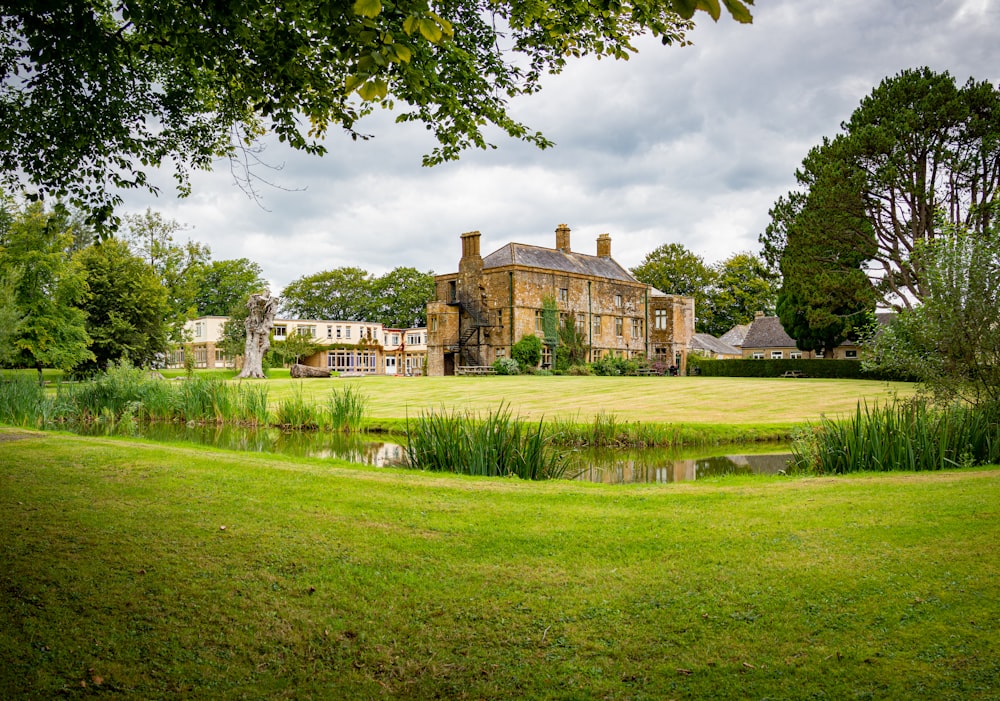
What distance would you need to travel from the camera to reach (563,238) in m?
47.2

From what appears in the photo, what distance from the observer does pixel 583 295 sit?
44250 mm

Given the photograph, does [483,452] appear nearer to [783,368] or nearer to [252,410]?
[252,410]

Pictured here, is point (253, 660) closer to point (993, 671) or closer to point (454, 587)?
point (454, 587)

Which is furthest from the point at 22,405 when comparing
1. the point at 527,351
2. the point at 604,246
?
the point at 604,246

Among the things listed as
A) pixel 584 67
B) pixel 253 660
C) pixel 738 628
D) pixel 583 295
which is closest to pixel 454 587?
pixel 253 660

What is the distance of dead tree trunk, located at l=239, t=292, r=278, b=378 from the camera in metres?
37.8

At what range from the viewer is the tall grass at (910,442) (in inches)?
344

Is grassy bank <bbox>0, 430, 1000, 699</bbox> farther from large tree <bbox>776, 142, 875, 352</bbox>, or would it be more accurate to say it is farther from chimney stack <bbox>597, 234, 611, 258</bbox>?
chimney stack <bbox>597, 234, 611, 258</bbox>

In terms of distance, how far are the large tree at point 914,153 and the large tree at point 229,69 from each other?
27828 millimetres

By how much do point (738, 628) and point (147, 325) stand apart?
3606 cm

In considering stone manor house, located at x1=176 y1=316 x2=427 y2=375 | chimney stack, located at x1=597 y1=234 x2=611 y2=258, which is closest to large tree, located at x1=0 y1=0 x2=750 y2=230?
chimney stack, located at x1=597 y1=234 x2=611 y2=258

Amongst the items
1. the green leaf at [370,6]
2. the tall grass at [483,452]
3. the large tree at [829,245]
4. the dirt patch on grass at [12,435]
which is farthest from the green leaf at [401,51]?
the large tree at [829,245]

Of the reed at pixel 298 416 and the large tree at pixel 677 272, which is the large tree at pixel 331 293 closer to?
the large tree at pixel 677 272

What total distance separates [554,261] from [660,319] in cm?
1123
